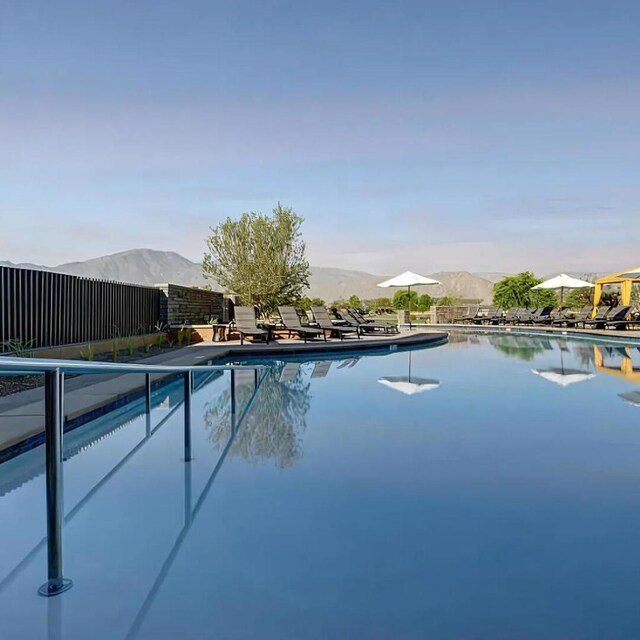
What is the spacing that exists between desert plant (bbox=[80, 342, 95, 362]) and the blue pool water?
11.9ft

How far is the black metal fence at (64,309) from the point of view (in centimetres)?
763

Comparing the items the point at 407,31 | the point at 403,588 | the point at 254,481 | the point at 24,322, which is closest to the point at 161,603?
the point at 403,588

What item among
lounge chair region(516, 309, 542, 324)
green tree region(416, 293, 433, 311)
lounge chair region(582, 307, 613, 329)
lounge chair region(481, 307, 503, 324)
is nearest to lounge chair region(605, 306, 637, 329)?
lounge chair region(582, 307, 613, 329)

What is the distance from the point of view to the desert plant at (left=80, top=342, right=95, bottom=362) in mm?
8761

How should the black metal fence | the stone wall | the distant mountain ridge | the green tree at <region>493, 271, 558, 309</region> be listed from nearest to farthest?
the black metal fence
the stone wall
the green tree at <region>493, 271, 558, 309</region>
the distant mountain ridge

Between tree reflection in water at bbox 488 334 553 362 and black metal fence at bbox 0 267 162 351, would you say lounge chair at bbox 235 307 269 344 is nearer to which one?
black metal fence at bbox 0 267 162 351

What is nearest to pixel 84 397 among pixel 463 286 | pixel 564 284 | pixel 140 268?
pixel 564 284

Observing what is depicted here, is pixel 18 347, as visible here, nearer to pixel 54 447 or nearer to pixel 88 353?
pixel 88 353

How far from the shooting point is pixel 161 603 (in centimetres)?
208

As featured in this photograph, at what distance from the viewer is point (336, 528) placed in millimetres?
2814

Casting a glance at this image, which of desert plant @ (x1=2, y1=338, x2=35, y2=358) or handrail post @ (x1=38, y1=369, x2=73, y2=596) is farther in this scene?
desert plant @ (x1=2, y1=338, x2=35, y2=358)

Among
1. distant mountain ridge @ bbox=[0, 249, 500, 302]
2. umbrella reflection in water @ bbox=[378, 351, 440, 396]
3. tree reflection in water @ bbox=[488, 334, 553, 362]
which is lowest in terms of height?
umbrella reflection in water @ bbox=[378, 351, 440, 396]

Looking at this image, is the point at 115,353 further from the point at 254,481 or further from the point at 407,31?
the point at 407,31

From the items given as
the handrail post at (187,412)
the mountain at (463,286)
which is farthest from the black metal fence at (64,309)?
the mountain at (463,286)
